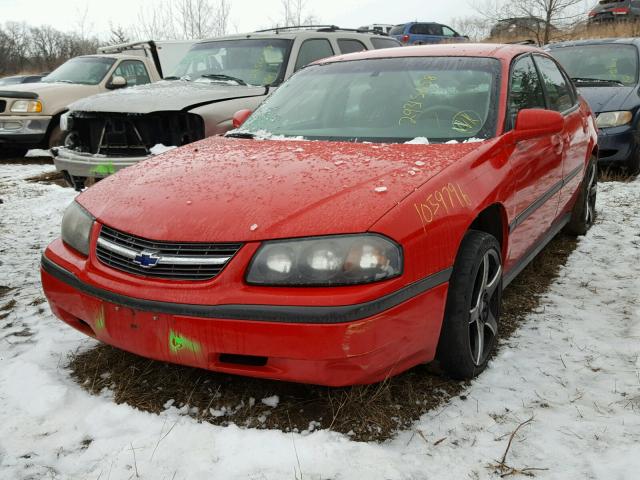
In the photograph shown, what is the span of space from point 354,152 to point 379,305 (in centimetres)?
98

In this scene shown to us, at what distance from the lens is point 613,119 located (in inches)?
257

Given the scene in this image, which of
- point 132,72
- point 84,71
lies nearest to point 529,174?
point 132,72

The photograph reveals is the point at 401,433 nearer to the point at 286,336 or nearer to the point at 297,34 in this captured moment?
the point at 286,336

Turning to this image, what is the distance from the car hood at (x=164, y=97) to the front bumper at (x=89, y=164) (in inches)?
16.8

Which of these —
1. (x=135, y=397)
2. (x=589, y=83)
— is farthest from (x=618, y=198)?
(x=135, y=397)

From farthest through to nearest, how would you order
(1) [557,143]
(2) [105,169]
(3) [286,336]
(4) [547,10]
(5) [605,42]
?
(4) [547,10] < (5) [605,42] < (2) [105,169] < (1) [557,143] < (3) [286,336]

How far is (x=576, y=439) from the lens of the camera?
212 cm

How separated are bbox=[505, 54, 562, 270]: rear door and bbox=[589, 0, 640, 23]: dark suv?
823 inches

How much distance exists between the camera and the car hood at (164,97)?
533 cm

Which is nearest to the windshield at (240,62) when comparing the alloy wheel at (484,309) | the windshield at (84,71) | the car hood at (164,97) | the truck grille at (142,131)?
the car hood at (164,97)

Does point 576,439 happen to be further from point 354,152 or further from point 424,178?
point 354,152

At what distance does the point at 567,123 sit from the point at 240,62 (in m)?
3.81

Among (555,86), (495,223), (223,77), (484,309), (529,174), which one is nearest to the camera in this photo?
(484,309)

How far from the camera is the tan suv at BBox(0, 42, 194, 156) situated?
28.2 feet
